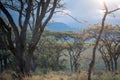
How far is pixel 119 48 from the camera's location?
148 feet

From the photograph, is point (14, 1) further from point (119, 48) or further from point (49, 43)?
point (49, 43)

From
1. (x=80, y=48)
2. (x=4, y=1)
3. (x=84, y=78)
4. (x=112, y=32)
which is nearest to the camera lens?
(x=84, y=78)

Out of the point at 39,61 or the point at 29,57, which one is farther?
the point at 39,61

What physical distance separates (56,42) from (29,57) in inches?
1572

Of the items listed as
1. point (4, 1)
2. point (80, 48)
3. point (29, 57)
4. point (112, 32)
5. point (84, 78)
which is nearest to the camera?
point (29, 57)

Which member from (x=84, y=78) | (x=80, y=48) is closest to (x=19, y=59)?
(x=84, y=78)

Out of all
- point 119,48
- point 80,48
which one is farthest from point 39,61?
point 119,48

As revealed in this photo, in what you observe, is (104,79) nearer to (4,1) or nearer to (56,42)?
(4,1)

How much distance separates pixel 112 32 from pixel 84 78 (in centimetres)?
2679

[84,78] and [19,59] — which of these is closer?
[19,59]

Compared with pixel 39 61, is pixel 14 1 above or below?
above

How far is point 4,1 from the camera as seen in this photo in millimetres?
19375

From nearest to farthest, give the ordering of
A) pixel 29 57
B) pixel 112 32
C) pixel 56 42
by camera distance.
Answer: pixel 29 57 → pixel 112 32 → pixel 56 42

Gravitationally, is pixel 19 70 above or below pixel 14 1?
below
